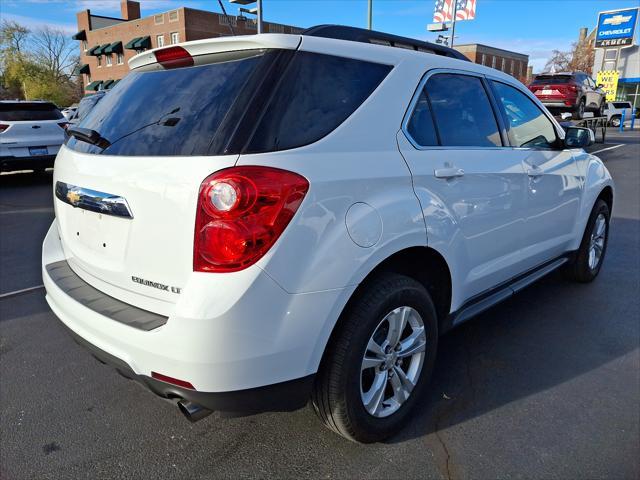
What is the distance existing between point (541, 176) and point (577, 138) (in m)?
0.72

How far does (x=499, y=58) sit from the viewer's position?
223 ft

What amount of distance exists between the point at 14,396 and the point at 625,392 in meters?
3.56

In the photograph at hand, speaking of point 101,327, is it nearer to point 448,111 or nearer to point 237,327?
point 237,327

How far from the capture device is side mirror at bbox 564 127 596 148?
12.8 feet

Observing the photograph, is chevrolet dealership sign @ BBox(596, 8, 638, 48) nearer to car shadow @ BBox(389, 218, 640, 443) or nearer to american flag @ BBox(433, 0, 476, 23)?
american flag @ BBox(433, 0, 476, 23)

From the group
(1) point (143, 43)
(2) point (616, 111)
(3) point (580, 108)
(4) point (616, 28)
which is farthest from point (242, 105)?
(4) point (616, 28)

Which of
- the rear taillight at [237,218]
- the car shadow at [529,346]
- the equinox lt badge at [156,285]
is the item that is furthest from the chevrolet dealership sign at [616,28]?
the equinox lt badge at [156,285]

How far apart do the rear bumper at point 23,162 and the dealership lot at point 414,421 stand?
272 inches

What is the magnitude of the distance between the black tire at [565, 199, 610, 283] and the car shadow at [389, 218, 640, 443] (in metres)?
0.10

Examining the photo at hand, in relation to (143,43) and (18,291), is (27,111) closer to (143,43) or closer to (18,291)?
(18,291)

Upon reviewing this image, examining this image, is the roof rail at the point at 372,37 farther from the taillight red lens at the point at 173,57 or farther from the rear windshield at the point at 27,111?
the rear windshield at the point at 27,111

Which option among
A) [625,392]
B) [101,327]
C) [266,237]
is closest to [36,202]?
[101,327]

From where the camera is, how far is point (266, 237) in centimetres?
182

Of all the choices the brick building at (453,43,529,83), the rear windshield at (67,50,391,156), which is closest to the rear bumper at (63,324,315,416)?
the rear windshield at (67,50,391,156)
